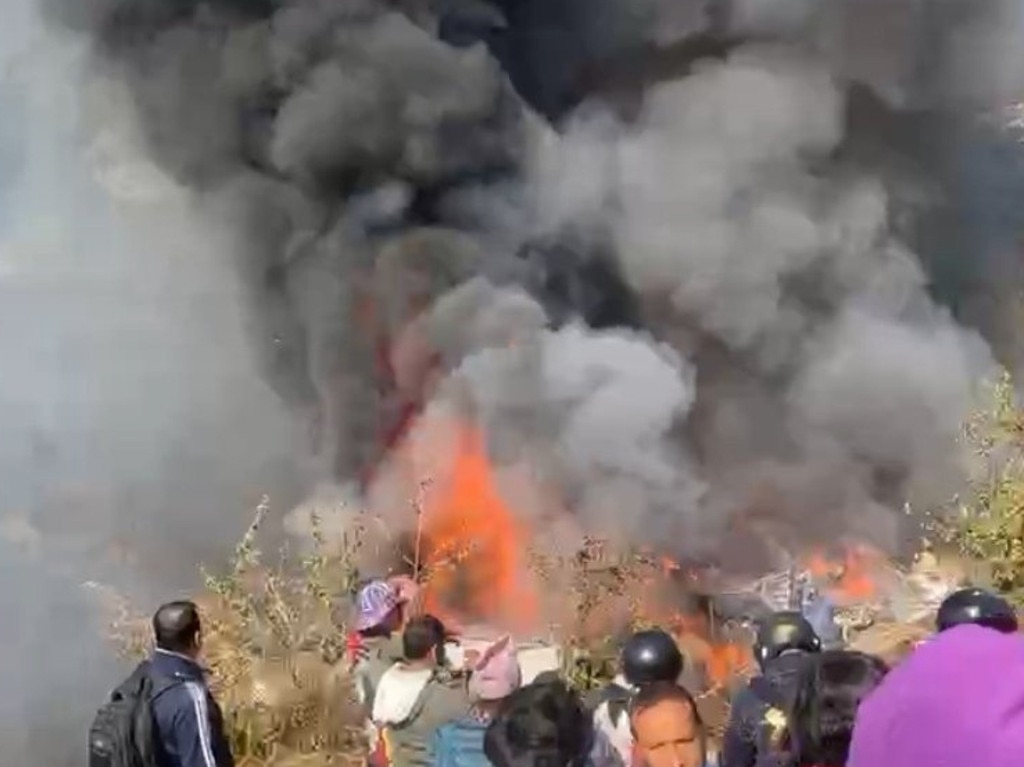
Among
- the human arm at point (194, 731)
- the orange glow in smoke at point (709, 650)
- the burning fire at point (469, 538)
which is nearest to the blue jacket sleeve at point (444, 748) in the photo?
the human arm at point (194, 731)

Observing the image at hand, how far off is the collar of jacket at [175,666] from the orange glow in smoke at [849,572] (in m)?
9.03

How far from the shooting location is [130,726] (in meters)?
4.44

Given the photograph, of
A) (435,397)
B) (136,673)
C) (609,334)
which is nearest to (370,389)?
(435,397)

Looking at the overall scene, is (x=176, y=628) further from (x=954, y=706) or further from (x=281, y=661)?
(x=281, y=661)

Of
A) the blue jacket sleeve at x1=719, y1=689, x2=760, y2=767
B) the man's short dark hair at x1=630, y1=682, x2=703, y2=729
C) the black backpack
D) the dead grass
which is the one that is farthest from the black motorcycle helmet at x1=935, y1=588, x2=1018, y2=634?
the dead grass

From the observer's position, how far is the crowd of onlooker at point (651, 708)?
1.85 metres

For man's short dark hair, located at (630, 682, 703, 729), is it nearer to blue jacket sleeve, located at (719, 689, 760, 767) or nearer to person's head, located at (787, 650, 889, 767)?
blue jacket sleeve, located at (719, 689, 760, 767)

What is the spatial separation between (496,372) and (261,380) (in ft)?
16.2

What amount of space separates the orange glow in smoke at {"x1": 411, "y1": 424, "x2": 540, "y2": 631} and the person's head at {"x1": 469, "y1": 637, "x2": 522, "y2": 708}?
25.4 feet

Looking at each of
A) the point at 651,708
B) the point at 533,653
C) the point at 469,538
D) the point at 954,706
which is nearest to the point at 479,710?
the point at 651,708

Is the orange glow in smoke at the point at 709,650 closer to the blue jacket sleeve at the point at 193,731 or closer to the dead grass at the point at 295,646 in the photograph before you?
the dead grass at the point at 295,646

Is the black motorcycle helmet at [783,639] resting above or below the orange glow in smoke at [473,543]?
above

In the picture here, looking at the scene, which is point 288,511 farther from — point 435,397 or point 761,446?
point 761,446

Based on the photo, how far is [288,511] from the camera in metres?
16.3
